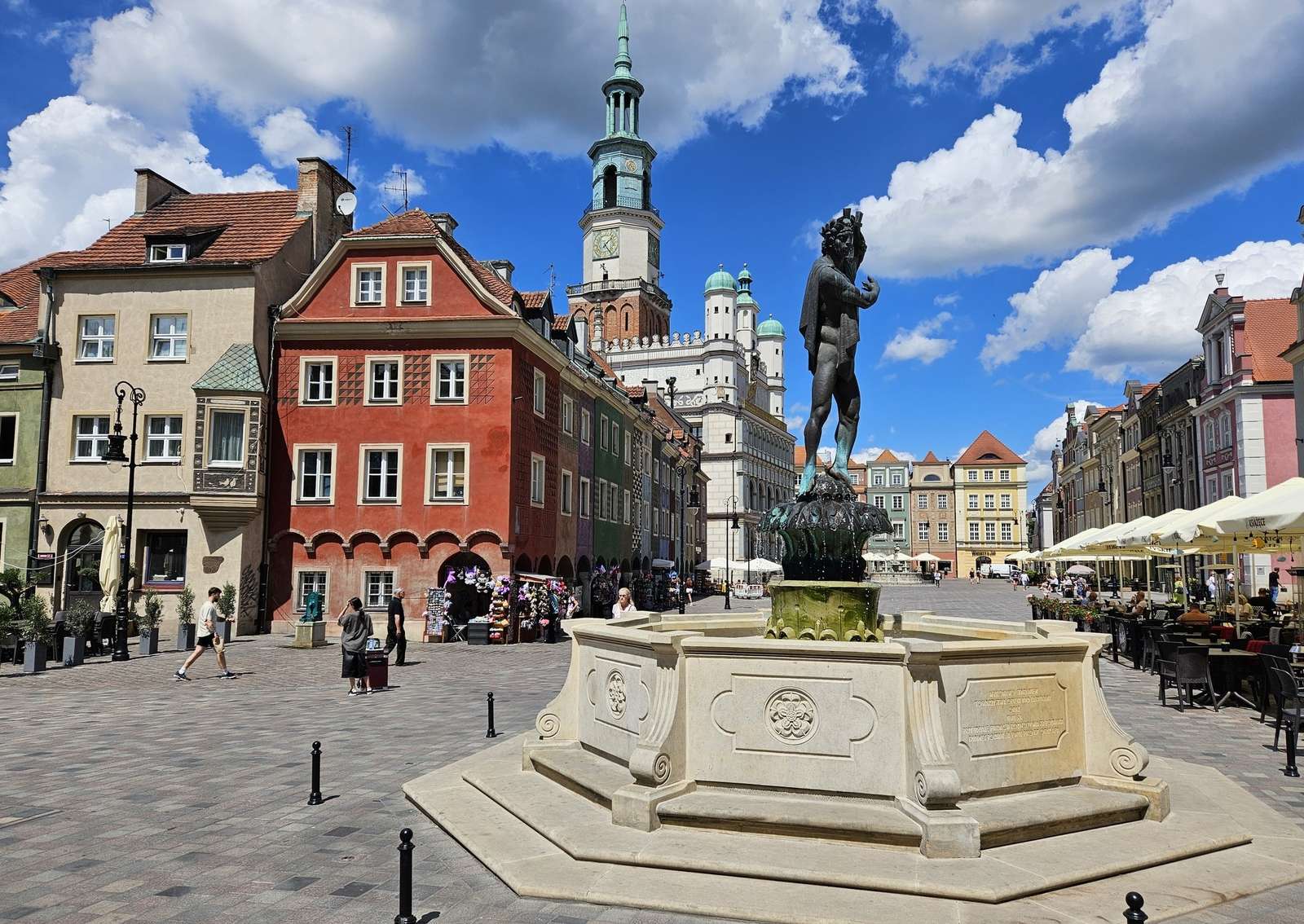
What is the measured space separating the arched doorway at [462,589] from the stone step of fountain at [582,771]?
63.0 feet

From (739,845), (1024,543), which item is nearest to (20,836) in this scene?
(739,845)

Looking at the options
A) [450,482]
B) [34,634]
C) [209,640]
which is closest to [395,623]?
[209,640]

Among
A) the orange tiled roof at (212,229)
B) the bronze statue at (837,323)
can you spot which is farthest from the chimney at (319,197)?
the bronze statue at (837,323)

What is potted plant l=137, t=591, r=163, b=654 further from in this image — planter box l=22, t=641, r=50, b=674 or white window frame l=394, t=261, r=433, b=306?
white window frame l=394, t=261, r=433, b=306

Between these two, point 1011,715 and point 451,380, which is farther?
point 451,380

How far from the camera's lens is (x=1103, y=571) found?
80375 mm

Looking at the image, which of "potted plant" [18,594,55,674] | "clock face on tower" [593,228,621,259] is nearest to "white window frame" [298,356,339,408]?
"potted plant" [18,594,55,674]

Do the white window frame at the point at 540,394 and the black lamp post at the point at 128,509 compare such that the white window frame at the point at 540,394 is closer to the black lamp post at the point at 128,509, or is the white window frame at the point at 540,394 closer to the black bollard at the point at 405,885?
the black lamp post at the point at 128,509

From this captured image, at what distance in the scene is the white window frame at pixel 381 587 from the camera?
28938mm

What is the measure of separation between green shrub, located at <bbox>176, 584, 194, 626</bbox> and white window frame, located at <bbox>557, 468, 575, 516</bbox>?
12355 mm

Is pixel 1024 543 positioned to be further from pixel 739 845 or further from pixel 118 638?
pixel 739 845

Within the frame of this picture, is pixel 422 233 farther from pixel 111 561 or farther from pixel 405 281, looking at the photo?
pixel 111 561

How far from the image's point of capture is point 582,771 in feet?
Answer: 28.2

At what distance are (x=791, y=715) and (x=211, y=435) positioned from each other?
2590cm
